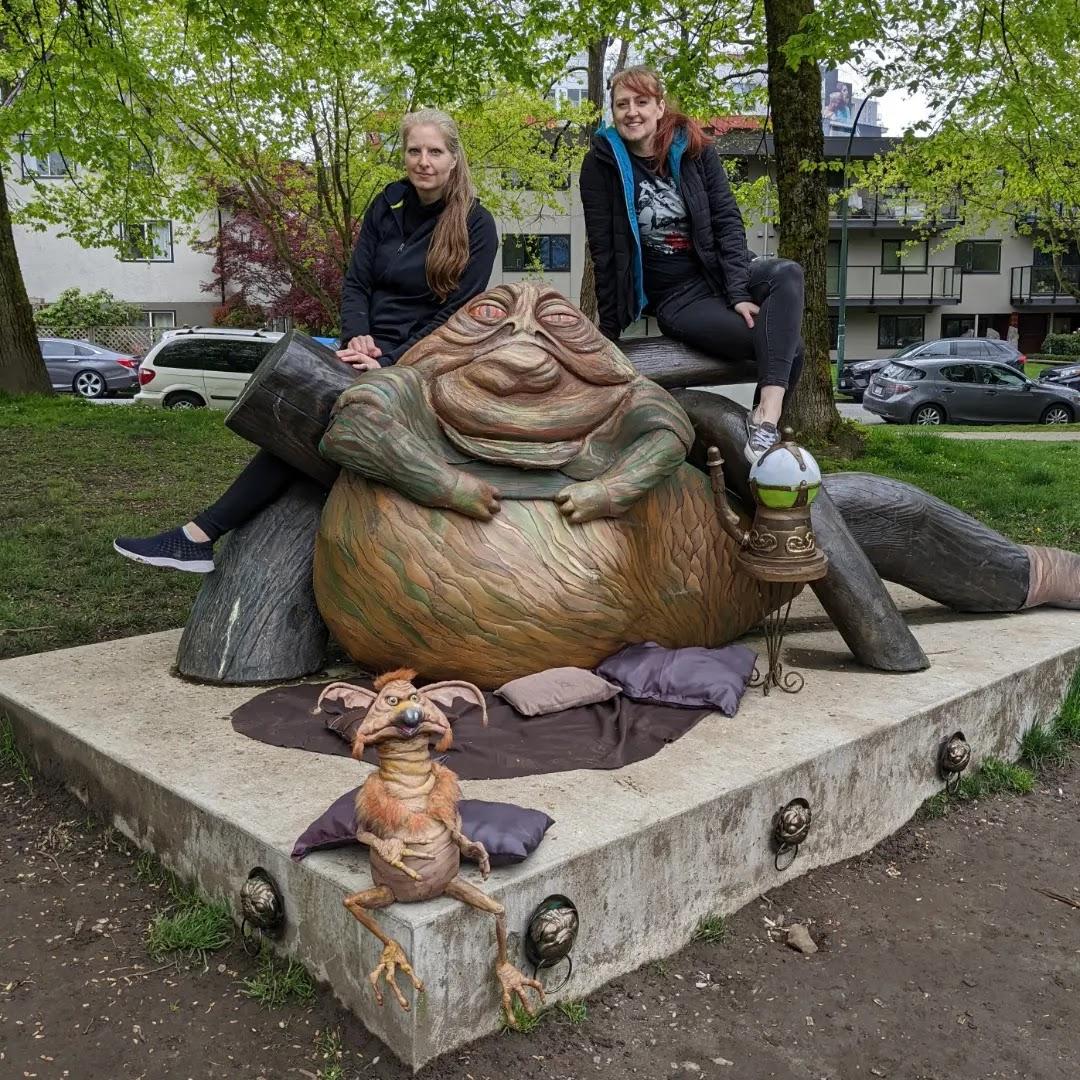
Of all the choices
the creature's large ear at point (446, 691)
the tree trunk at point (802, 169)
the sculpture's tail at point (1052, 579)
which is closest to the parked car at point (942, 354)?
the tree trunk at point (802, 169)

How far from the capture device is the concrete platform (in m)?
2.69

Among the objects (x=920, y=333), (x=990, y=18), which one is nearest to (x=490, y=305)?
(x=990, y=18)

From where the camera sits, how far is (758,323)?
4195 mm

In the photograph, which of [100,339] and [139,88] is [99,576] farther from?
[100,339]

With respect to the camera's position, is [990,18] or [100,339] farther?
[100,339]

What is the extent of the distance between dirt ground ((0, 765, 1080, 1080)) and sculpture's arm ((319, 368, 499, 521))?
4.59 ft

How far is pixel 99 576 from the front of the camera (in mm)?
6750

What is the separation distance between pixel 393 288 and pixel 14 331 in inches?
391

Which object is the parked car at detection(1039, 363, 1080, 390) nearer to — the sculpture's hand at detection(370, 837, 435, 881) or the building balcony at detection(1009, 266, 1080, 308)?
the building balcony at detection(1009, 266, 1080, 308)

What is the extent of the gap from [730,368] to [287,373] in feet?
5.48

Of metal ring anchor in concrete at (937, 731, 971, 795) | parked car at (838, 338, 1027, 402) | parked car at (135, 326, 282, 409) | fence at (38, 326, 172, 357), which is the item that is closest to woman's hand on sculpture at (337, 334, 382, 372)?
metal ring anchor in concrete at (937, 731, 971, 795)

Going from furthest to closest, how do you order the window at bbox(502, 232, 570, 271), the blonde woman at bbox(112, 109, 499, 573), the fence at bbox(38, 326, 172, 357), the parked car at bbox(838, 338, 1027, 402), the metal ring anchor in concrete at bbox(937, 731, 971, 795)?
the window at bbox(502, 232, 570, 271) < the fence at bbox(38, 326, 172, 357) < the parked car at bbox(838, 338, 1027, 402) < the blonde woman at bbox(112, 109, 499, 573) < the metal ring anchor in concrete at bbox(937, 731, 971, 795)

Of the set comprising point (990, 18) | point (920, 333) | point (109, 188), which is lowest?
point (920, 333)

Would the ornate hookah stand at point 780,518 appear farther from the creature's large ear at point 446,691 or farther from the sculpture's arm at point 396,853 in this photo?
the sculpture's arm at point 396,853
